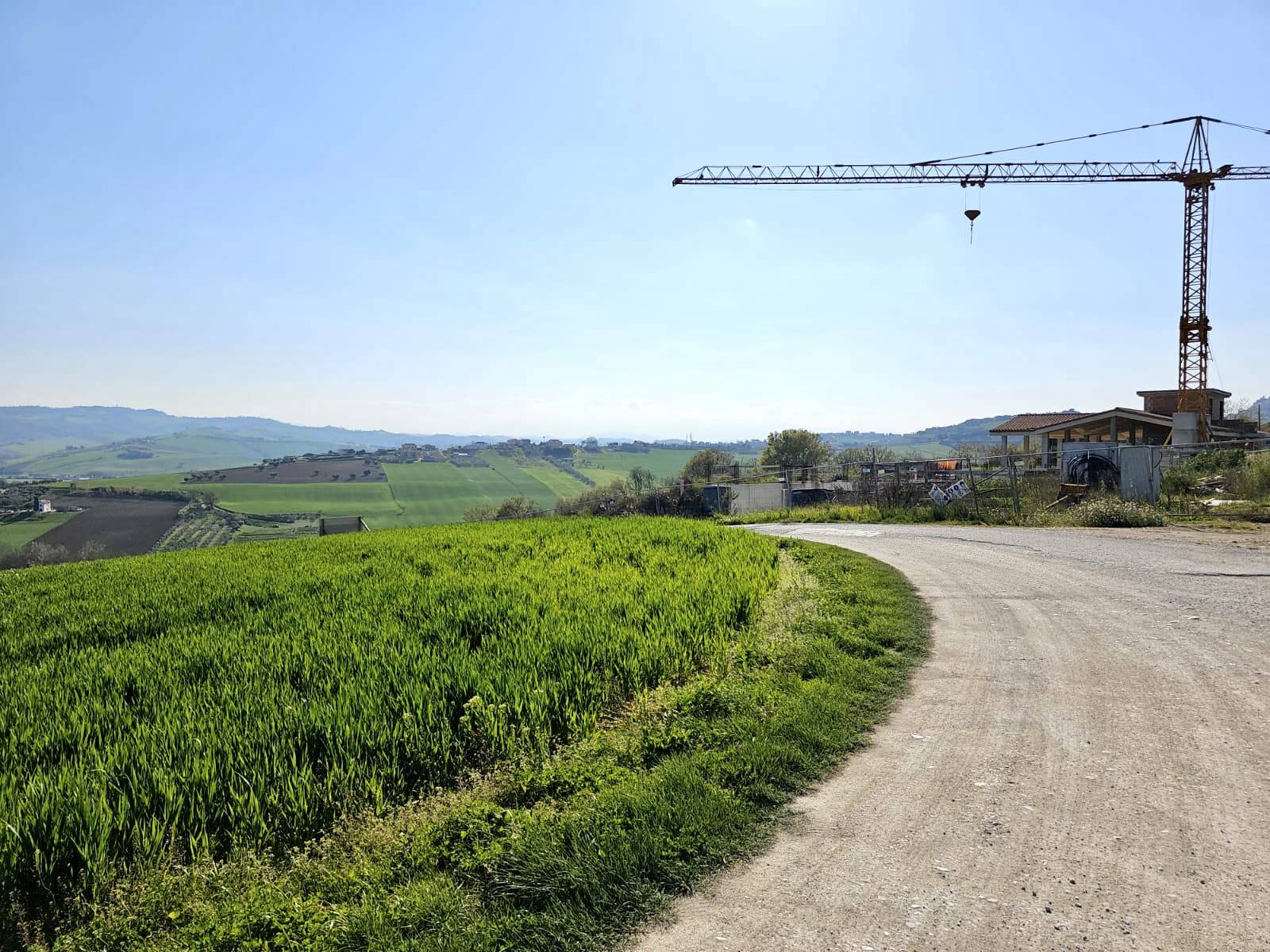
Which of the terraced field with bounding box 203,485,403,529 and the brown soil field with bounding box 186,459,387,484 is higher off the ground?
the brown soil field with bounding box 186,459,387,484

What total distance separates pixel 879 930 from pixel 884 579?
9315mm

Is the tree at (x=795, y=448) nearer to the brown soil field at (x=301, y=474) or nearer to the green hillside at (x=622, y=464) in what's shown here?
the green hillside at (x=622, y=464)

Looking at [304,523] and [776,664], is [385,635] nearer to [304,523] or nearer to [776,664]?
[776,664]

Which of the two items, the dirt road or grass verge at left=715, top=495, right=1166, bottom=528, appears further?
grass verge at left=715, top=495, right=1166, bottom=528

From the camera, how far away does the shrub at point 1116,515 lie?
58.2ft

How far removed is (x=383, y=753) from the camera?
176 inches

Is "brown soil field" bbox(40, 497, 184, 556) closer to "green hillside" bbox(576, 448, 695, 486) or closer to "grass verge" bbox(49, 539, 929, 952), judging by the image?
"grass verge" bbox(49, 539, 929, 952)

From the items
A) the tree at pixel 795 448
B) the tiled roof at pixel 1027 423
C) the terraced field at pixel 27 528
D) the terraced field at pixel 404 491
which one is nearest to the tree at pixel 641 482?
the terraced field at pixel 404 491

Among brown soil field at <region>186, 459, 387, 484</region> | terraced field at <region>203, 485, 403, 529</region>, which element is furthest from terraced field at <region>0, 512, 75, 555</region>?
brown soil field at <region>186, 459, 387, 484</region>

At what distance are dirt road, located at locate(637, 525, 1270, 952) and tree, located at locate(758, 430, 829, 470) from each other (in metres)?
82.7

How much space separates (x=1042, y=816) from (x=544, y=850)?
292cm

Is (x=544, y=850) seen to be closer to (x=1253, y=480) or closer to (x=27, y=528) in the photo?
(x=1253, y=480)

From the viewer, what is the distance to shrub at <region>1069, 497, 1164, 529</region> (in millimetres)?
17734

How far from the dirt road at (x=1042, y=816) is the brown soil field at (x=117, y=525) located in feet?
168
